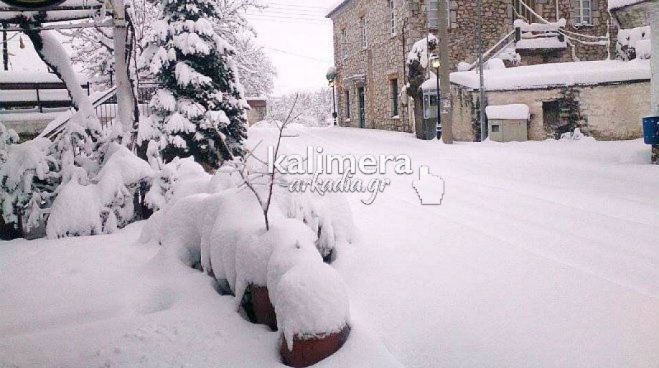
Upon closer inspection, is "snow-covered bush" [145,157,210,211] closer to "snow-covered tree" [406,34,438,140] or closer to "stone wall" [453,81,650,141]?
"stone wall" [453,81,650,141]

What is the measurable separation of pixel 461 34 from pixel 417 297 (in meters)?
17.1

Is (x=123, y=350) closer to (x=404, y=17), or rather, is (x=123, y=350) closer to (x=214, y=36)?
(x=214, y=36)

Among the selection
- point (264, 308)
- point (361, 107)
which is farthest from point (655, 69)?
point (361, 107)

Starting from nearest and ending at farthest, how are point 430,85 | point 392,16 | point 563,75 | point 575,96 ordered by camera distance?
1. point 575,96
2. point 563,75
3. point 430,85
4. point 392,16

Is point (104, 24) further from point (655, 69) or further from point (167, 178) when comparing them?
point (655, 69)

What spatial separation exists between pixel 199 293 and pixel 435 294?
1730 millimetres

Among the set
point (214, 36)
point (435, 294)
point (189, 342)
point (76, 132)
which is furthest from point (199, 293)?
point (214, 36)

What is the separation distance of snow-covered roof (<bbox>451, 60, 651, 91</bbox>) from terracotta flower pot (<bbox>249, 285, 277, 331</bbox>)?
476 inches

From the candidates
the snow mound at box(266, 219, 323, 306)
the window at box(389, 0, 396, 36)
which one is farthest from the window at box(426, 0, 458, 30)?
the snow mound at box(266, 219, 323, 306)

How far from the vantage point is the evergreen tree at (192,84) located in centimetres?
836

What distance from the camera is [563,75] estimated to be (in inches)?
504

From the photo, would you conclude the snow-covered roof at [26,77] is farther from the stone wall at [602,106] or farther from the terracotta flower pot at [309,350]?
the stone wall at [602,106]

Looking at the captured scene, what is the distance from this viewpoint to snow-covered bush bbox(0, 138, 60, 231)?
5.52 metres

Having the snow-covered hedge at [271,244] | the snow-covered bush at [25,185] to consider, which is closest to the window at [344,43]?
the snow-covered bush at [25,185]
